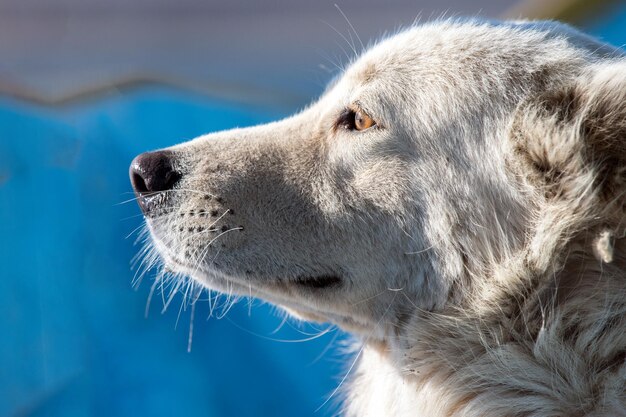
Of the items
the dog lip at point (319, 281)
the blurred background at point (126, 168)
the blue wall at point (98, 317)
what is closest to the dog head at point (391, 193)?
the dog lip at point (319, 281)

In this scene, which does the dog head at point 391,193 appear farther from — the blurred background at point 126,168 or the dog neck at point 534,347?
the blurred background at point 126,168

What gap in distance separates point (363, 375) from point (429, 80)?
111cm

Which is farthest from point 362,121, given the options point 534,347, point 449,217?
point 534,347

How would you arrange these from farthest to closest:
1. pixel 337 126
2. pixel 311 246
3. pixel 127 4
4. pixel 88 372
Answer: pixel 127 4, pixel 88 372, pixel 337 126, pixel 311 246

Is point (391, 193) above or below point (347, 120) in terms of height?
below

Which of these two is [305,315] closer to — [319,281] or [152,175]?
[319,281]

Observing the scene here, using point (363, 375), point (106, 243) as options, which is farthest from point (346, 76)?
point (106, 243)

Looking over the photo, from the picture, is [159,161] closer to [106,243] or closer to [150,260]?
[150,260]

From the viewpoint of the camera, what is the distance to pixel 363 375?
2590mm

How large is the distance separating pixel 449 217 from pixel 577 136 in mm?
405

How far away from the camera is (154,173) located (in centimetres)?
217

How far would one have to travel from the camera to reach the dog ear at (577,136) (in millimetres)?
1842

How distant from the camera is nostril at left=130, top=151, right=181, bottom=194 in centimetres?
216

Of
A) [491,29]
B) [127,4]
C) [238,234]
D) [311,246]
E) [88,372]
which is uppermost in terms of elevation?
[127,4]
